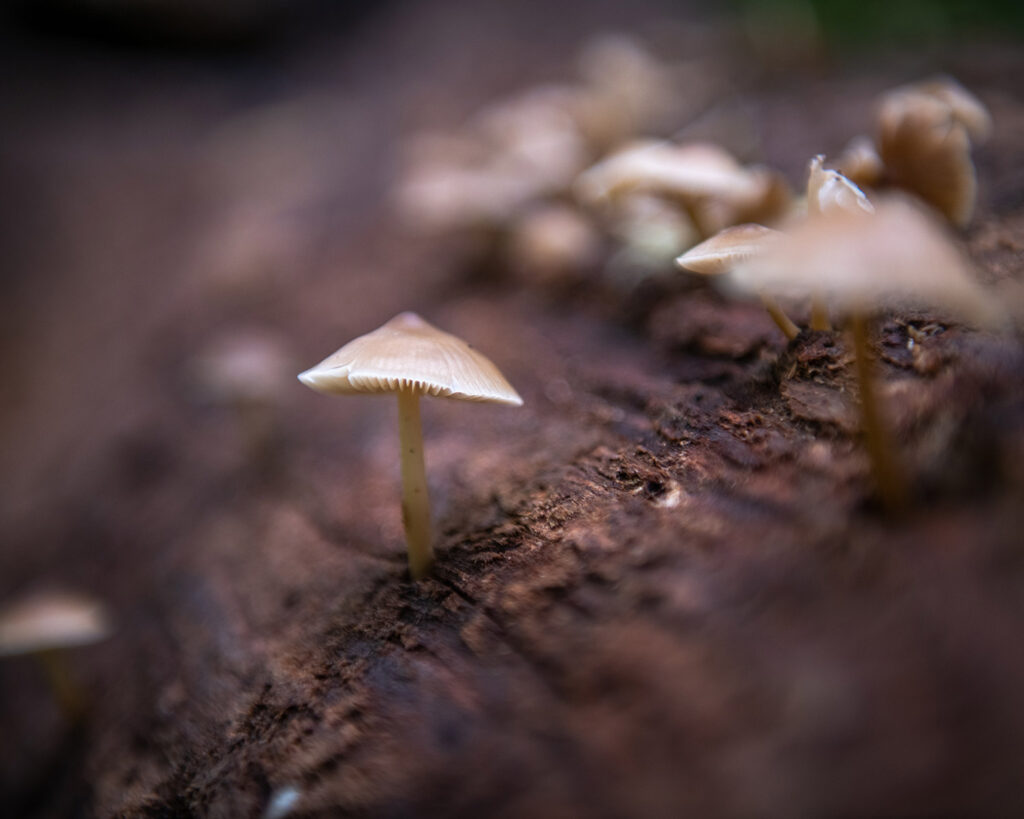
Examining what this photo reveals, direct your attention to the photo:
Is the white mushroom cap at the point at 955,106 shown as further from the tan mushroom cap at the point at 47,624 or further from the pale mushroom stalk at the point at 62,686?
the pale mushroom stalk at the point at 62,686

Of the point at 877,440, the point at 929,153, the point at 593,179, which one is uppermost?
the point at 593,179

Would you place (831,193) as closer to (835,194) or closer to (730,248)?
(835,194)

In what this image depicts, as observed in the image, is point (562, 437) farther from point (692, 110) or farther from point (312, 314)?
point (692, 110)

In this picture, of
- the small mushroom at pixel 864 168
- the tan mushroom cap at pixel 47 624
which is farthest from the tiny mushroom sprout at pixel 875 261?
the tan mushroom cap at pixel 47 624

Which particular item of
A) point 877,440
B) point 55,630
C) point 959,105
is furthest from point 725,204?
point 55,630

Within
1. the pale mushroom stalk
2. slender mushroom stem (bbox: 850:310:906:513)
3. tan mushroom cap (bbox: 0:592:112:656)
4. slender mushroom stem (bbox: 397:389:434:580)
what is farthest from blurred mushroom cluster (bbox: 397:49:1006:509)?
the pale mushroom stalk

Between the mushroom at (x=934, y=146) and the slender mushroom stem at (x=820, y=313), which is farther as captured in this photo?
the mushroom at (x=934, y=146)

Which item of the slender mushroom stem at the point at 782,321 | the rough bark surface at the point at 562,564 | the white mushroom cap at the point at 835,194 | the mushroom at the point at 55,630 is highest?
the white mushroom cap at the point at 835,194

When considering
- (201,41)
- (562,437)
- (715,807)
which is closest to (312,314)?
(562,437)
